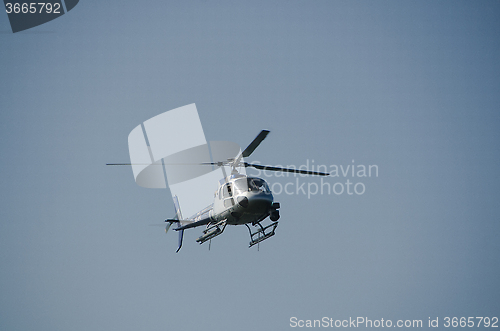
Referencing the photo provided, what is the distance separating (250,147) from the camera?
20906mm

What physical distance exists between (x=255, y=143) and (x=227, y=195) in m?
4.15

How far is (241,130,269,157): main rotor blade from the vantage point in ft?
63.6

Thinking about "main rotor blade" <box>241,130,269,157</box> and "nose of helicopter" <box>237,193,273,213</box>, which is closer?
"main rotor blade" <box>241,130,269,157</box>

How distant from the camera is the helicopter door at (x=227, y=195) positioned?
76.1 ft

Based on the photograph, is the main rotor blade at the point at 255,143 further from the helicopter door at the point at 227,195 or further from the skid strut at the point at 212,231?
the skid strut at the point at 212,231

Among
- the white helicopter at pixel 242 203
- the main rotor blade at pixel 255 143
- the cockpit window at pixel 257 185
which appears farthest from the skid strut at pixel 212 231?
the main rotor blade at pixel 255 143

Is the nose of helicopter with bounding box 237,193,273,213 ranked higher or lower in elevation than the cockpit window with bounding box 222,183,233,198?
lower

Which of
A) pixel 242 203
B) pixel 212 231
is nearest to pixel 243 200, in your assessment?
pixel 242 203

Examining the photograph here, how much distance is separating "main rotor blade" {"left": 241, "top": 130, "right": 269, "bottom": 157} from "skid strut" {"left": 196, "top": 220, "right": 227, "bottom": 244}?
3897 mm

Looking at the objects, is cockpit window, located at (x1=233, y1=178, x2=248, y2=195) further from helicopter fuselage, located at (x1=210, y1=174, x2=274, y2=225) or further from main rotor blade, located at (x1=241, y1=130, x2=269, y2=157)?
main rotor blade, located at (x1=241, y1=130, x2=269, y2=157)

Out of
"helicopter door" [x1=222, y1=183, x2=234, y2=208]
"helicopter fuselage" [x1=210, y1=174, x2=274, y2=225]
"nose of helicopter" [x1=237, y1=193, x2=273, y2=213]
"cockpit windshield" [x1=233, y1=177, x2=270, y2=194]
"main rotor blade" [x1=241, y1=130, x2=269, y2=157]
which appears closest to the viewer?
"main rotor blade" [x1=241, y1=130, x2=269, y2=157]

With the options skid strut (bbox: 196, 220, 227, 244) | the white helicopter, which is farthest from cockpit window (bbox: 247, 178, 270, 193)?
skid strut (bbox: 196, 220, 227, 244)

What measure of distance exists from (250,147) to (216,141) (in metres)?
3.48

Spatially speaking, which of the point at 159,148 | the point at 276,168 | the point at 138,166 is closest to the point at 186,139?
the point at 159,148
